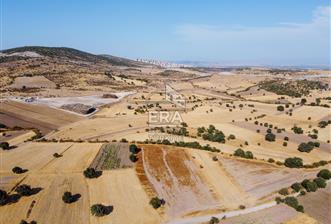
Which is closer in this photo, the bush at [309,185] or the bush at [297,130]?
the bush at [309,185]

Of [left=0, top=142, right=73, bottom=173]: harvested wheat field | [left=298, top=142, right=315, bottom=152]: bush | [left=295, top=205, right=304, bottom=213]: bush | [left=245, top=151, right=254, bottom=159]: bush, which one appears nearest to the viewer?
[left=295, top=205, right=304, bottom=213]: bush

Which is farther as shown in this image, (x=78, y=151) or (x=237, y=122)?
(x=237, y=122)

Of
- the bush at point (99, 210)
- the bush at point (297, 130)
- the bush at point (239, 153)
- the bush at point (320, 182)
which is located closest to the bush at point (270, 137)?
the bush at point (297, 130)

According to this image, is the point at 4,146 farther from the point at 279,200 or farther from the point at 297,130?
the point at 297,130

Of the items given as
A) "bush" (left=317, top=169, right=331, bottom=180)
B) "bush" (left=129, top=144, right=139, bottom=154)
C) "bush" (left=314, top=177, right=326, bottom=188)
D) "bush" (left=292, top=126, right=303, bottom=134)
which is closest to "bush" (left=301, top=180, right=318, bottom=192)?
"bush" (left=314, top=177, right=326, bottom=188)

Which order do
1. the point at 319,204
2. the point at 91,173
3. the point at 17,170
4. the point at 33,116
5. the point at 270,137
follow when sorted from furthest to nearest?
the point at 33,116 → the point at 270,137 → the point at 17,170 → the point at 91,173 → the point at 319,204

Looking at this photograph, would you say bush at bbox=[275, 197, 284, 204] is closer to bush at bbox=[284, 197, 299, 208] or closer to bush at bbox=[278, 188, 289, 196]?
bush at bbox=[284, 197, 299, 208]

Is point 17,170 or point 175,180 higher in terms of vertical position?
point 17,170

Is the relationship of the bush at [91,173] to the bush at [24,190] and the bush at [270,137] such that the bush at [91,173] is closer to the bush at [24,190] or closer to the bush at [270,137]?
the bush at [24,190]

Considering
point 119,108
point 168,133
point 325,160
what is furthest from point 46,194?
point 119,108

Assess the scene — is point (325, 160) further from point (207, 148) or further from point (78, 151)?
point (78, 151)

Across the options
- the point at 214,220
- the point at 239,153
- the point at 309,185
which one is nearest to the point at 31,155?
the point at 214,220
